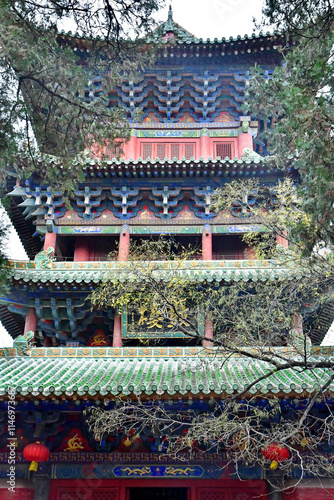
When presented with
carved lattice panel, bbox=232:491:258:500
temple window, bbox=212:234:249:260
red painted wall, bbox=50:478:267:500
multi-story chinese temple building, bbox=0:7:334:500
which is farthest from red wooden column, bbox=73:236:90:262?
carved lattice panel, bbox=232:491:258:500

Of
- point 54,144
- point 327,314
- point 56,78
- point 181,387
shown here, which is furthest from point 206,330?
point 56,78

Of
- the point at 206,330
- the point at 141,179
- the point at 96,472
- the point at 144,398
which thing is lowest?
the point at 96,472

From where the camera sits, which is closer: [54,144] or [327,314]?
[54,144]

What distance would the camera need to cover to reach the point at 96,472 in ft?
28.9

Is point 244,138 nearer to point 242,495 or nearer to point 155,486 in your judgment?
point 242,495

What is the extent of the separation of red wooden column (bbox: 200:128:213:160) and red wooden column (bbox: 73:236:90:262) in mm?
3642

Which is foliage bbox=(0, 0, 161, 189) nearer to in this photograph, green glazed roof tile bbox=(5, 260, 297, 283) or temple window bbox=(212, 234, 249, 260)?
green glazed roof tile bbox=(5, 260, 297, 283)

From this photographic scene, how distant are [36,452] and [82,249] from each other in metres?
5.26

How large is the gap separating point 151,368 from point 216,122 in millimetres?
7166

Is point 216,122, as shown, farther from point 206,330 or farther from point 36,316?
point 36,316

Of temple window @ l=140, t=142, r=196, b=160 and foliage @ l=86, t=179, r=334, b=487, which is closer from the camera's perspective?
foliage @ l=86, t=179, r=334, b=487

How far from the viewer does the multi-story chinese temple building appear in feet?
27.7

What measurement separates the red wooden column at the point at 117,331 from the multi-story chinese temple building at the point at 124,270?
3cm

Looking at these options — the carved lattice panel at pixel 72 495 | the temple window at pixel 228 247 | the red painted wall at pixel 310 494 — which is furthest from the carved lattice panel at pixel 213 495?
the temple window at pixel 228 247
